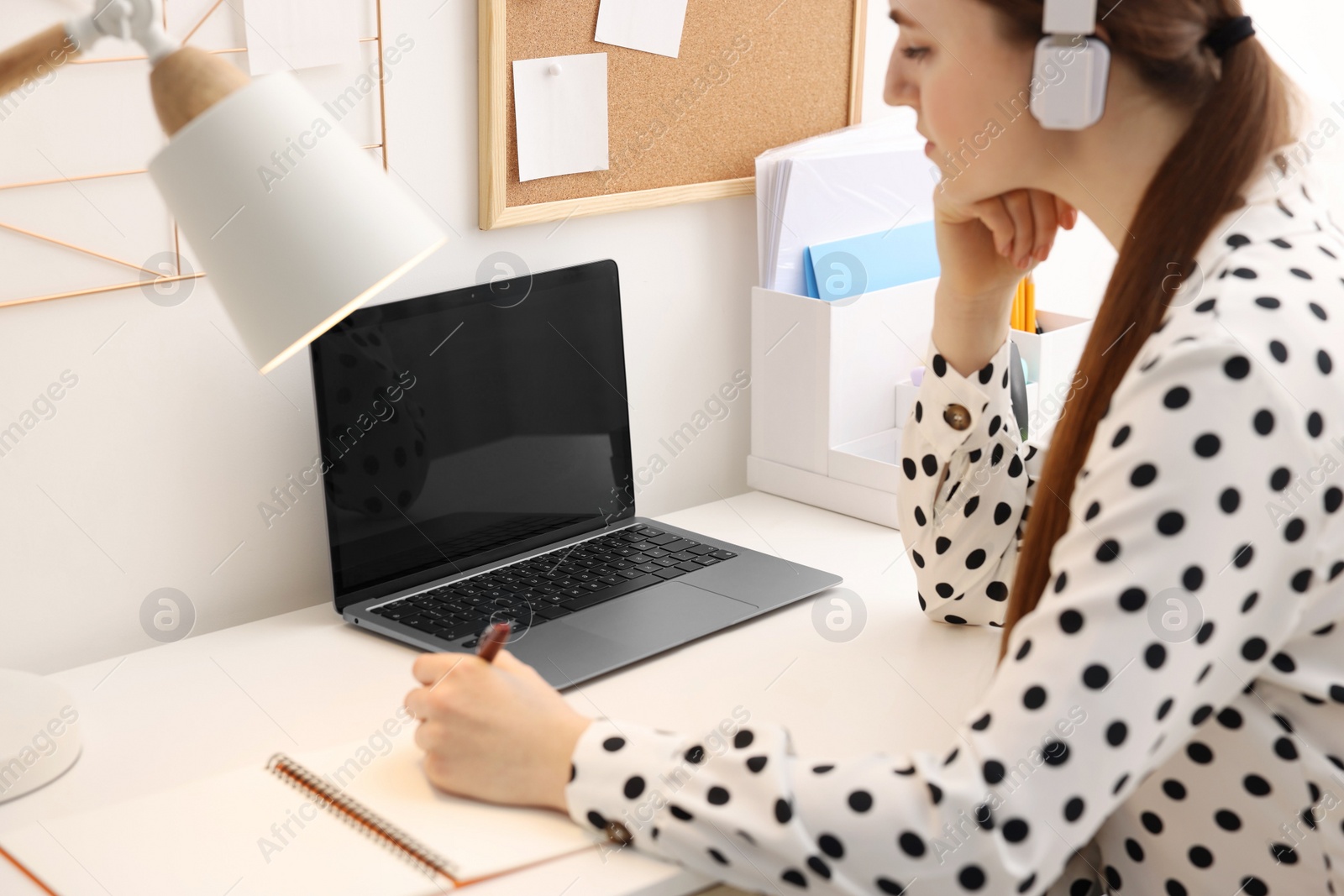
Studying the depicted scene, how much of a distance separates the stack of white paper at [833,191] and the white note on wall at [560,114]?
204 mm

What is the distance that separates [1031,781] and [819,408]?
78cm

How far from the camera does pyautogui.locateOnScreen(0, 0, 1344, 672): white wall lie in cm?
97

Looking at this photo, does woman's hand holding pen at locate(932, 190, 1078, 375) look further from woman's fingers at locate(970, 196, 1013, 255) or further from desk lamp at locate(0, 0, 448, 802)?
desk lamp at locate(0, 0, 448, 802)

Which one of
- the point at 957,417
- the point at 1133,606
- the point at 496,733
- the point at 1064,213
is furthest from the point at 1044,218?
the point at 496,733

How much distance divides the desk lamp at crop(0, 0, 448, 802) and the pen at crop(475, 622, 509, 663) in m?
0.24

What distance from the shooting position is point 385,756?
0.85 metres

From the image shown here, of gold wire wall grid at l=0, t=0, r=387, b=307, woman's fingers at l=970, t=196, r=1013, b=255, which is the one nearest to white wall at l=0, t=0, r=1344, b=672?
gold wire wall grid at l=0, t=0, r=387, b=307

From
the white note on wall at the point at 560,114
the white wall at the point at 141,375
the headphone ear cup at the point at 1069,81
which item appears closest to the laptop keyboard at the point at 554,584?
the white wall at the point at 141,375

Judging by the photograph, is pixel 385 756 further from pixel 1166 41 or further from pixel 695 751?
pixel 1166 41

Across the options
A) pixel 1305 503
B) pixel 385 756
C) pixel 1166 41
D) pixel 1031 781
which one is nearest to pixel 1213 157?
pixel 1166 41

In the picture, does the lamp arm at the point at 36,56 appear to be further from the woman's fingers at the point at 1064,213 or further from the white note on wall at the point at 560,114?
the woman's fingers at the point at 1064,213

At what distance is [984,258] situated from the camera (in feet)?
3.39

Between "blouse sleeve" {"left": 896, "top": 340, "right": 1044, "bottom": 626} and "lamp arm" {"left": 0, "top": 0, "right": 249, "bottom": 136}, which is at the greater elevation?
"lamp arm" {"left": 0, "top": 0, "right": 249, "bottom": 136}

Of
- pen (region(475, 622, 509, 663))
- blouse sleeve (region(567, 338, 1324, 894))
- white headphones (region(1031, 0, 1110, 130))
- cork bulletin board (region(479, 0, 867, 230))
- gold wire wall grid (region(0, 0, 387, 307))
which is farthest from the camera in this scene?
cork bulletin board (region(479, 0, 867, 230))
